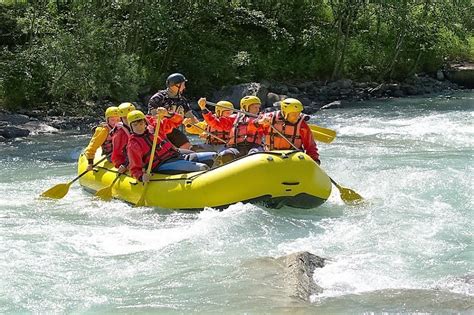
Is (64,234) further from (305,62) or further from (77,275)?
(305,62)

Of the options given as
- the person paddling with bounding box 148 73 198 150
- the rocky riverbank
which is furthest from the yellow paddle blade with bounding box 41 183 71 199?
the rocky riverbank

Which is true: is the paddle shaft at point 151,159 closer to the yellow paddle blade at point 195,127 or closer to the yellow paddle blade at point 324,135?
the yellow paddle blade at point 195,127

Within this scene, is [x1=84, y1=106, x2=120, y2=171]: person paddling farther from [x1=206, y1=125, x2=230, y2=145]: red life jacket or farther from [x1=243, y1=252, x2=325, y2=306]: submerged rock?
[x1=243, y1=252, x2=325, y2=306]: submerged rock

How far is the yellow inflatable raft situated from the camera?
6969 millimetres

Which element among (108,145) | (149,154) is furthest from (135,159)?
(108,145)

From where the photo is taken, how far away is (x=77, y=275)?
5391mm

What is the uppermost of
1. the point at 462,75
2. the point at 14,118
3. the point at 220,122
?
the point at 220,122

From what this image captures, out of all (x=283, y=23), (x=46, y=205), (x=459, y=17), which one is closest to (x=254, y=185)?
(x=46, y=205)

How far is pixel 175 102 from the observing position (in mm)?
8875

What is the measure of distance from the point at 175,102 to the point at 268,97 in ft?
29.2

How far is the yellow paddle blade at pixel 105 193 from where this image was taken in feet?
26.5

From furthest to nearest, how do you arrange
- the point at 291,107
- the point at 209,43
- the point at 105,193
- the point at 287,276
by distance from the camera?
the point at 209,43, the point at 105,193, the point at 291,107, the point at 287,276

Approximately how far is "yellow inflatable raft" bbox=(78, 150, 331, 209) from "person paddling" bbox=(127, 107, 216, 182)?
0.34m

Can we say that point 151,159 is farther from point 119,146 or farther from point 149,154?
point 119,146
